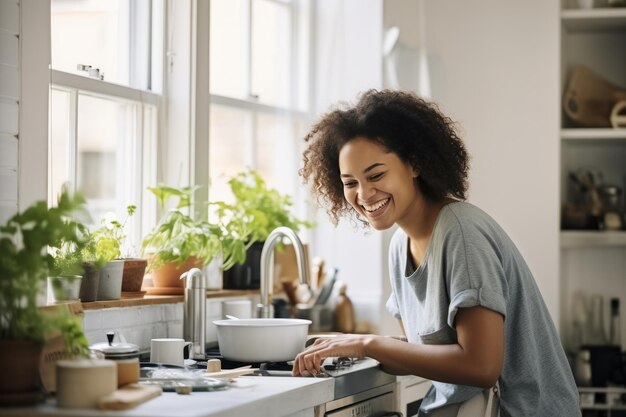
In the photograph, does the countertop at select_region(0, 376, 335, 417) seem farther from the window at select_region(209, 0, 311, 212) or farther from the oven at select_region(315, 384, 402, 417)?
the window at select_region(209, 0, 311, 212)

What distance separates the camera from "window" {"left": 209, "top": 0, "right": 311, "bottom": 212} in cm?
399

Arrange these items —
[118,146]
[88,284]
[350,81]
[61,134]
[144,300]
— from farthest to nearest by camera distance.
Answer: [350,81], [118,146], [61,134], [144,300], [88,284]

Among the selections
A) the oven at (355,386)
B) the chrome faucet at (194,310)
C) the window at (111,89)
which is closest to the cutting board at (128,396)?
the oven at (355,386)

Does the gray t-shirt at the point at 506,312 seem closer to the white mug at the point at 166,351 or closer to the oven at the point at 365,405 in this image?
the oven at the point at 365,405

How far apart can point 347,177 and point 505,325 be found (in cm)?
58

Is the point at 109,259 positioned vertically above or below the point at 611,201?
below

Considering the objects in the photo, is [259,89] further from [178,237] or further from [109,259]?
[109,259]

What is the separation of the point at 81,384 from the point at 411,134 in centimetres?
121

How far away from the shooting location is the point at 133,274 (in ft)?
10.1

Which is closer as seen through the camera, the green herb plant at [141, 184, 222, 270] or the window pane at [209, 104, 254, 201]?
the green herb plant at [141, 184, 222, 270]

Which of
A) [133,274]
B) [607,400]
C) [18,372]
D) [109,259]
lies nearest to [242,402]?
[18,372]

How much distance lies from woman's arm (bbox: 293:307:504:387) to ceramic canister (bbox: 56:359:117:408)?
0.69 m

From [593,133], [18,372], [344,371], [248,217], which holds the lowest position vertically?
[344,371]

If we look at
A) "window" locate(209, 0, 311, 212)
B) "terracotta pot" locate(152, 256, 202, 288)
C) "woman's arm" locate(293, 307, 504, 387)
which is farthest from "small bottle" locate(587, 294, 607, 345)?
"woman's arm" locate(293, 307, 504, 387)
